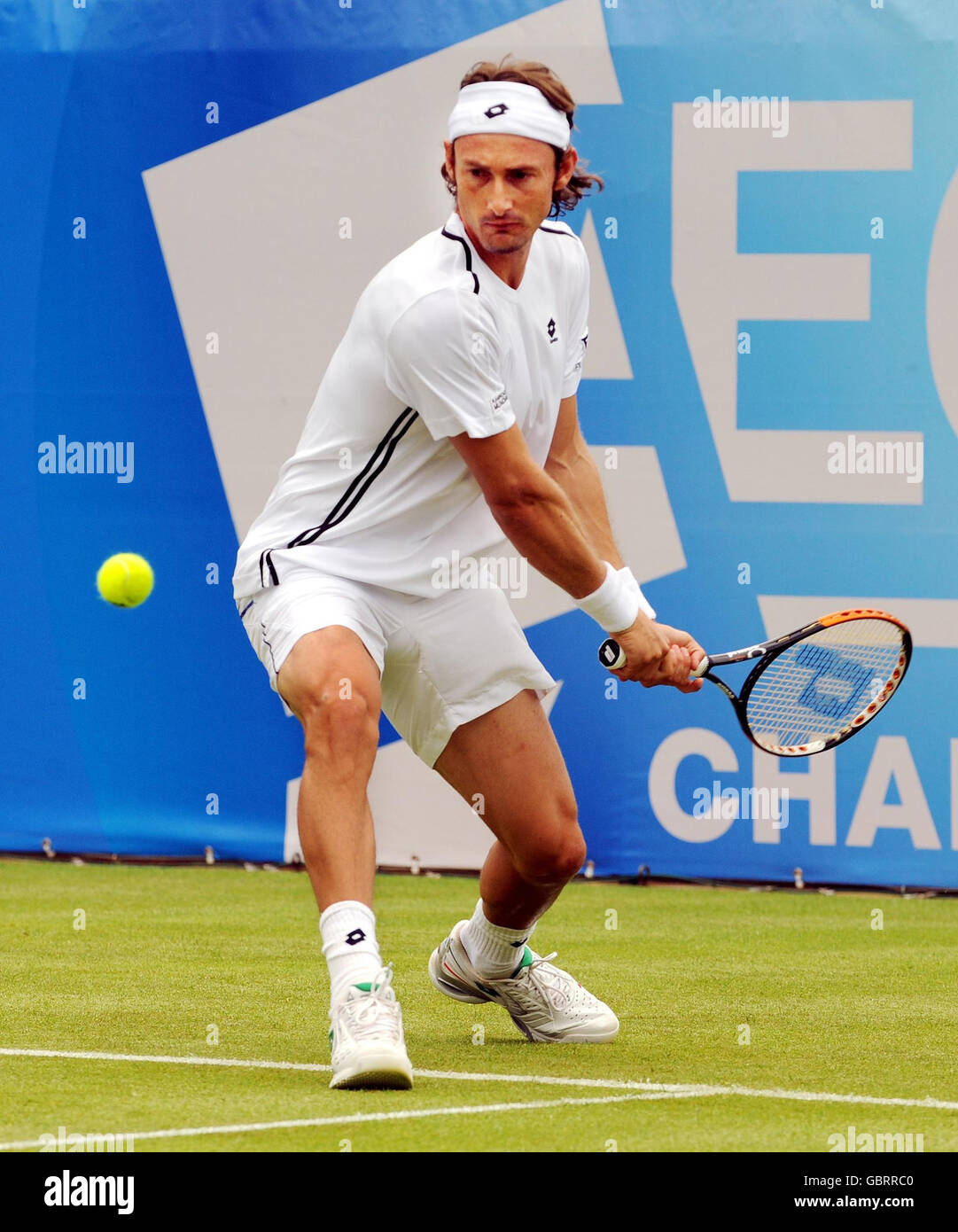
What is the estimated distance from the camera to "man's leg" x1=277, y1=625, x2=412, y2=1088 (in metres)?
3.42

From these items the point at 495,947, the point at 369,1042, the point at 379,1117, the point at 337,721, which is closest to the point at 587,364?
the point at 495,947

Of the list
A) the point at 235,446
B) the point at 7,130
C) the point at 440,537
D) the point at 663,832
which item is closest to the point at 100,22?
the point at 7,130

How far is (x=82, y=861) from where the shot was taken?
24.8ft

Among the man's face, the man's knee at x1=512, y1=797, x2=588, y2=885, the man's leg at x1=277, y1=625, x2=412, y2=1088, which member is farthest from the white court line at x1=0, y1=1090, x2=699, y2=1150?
the man's face

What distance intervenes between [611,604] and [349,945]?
32.8 inches

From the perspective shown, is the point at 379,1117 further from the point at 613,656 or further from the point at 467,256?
the point at 467,256

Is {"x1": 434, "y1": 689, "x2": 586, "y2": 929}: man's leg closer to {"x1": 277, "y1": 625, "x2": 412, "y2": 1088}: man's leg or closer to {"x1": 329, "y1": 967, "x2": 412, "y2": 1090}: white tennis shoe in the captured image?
{"x1": 277, "y1": 625, "x2": 412, "y2": 1088}: man's leg

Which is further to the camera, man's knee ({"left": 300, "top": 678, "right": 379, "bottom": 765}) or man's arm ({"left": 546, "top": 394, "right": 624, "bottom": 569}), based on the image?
man's arm ({"left": 546, "top": 394, "right": 624, "bottom": 569})

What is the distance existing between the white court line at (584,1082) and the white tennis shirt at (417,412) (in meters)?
0.94

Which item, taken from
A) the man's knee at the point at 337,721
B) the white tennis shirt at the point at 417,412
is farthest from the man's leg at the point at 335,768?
the white tennis shirt at the point at 417,412

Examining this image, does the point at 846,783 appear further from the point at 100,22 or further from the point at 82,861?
the point at 100,22

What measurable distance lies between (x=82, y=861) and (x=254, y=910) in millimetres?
1307

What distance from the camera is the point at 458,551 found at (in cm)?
396

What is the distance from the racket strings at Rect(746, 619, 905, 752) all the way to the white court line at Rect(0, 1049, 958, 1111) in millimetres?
907
